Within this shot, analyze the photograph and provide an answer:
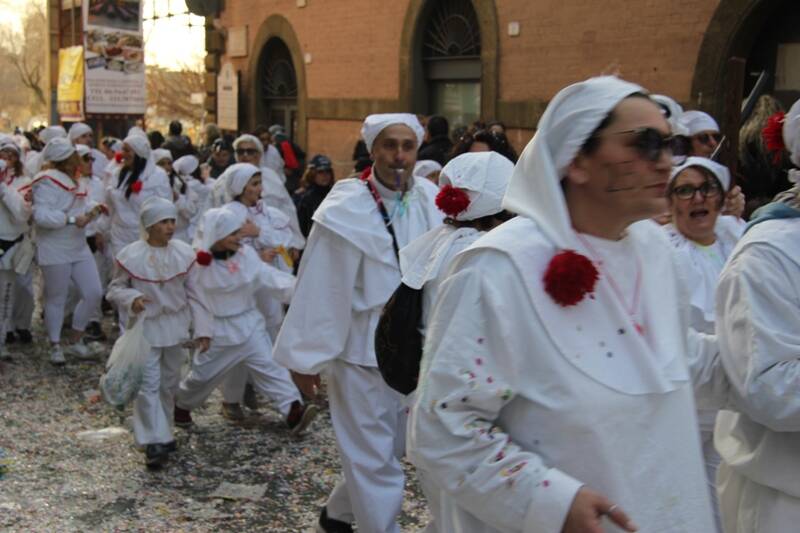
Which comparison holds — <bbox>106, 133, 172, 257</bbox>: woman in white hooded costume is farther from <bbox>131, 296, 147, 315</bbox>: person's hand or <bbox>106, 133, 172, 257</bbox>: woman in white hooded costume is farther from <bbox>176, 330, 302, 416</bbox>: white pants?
<bbox>131, 296, 147, 315</bbox>: person's hand

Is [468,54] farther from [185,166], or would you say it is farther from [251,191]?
[251,191]

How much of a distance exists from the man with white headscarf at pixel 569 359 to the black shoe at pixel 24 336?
8.70 metres

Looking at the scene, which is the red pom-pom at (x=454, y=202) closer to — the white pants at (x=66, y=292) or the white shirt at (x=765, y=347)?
the white shirt at (x=765, y=347)

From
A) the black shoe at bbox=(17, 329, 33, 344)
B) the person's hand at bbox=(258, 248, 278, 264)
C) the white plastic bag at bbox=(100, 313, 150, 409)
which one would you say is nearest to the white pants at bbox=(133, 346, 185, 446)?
the white plastic bag at bbox=(100, 313, 150, 409)

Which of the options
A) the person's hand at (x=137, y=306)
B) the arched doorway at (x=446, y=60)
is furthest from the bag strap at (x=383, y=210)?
the arched doorway at (x=446, y=60)

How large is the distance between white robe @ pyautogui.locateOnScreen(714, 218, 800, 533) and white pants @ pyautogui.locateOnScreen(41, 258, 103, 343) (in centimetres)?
776

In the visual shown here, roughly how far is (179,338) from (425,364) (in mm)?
4830

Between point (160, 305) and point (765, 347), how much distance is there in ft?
15.9

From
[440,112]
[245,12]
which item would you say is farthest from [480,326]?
[245,12]

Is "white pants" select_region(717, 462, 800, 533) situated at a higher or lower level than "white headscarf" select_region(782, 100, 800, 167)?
lower

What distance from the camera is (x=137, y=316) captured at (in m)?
6.84

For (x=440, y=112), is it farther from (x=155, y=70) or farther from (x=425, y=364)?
(x=155, y=70)

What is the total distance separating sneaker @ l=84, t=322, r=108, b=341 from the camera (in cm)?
1050

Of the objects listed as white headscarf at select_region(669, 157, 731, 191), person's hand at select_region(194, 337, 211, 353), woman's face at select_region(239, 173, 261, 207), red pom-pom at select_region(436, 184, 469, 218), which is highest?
white headscarf at select_region(669, 157, 731, 191)
